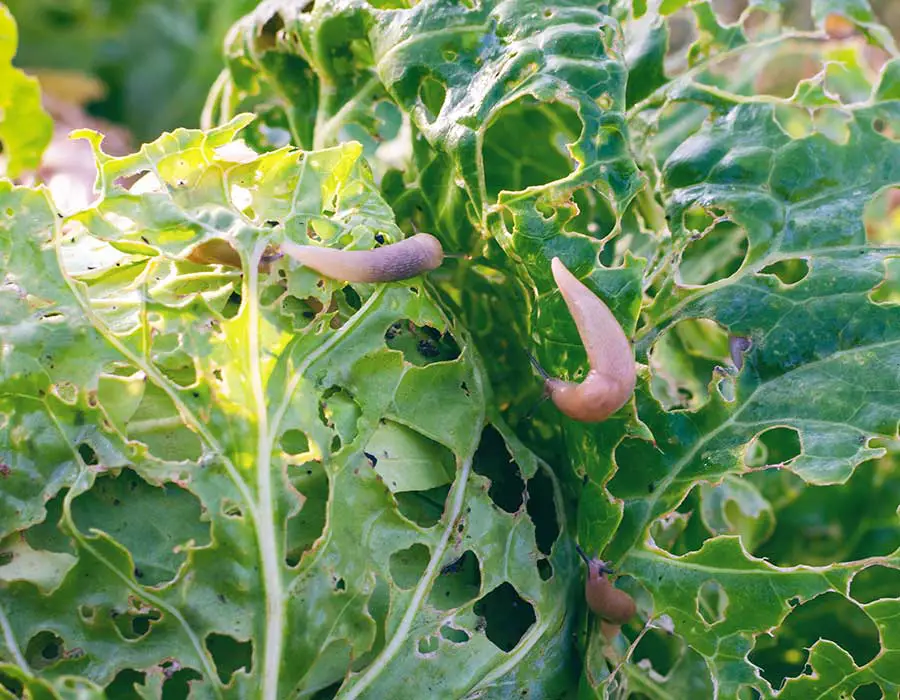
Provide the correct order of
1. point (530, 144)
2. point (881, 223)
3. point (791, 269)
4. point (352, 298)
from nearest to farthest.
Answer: point (352, 298) → point (791, 269) → point (530, 144) → point (881, 223)

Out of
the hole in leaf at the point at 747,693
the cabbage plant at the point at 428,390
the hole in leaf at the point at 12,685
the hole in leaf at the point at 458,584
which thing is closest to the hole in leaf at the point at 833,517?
the cabbage plant at the point at 428,390

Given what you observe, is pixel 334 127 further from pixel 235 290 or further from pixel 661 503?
pixel 661 503

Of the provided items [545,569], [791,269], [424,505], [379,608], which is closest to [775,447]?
[791,269]

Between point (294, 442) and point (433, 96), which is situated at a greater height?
point (433, 96)

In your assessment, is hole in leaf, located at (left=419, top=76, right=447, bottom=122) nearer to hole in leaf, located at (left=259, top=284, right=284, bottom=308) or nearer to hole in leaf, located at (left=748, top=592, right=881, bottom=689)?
hole in leaf, located at (left=259, top=284, right=284, bottom=308)

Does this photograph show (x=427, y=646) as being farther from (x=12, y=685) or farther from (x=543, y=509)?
(x=12, y=685)

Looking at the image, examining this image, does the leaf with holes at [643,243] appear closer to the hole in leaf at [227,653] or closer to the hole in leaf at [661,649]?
the hole in leaf at [661,649]
